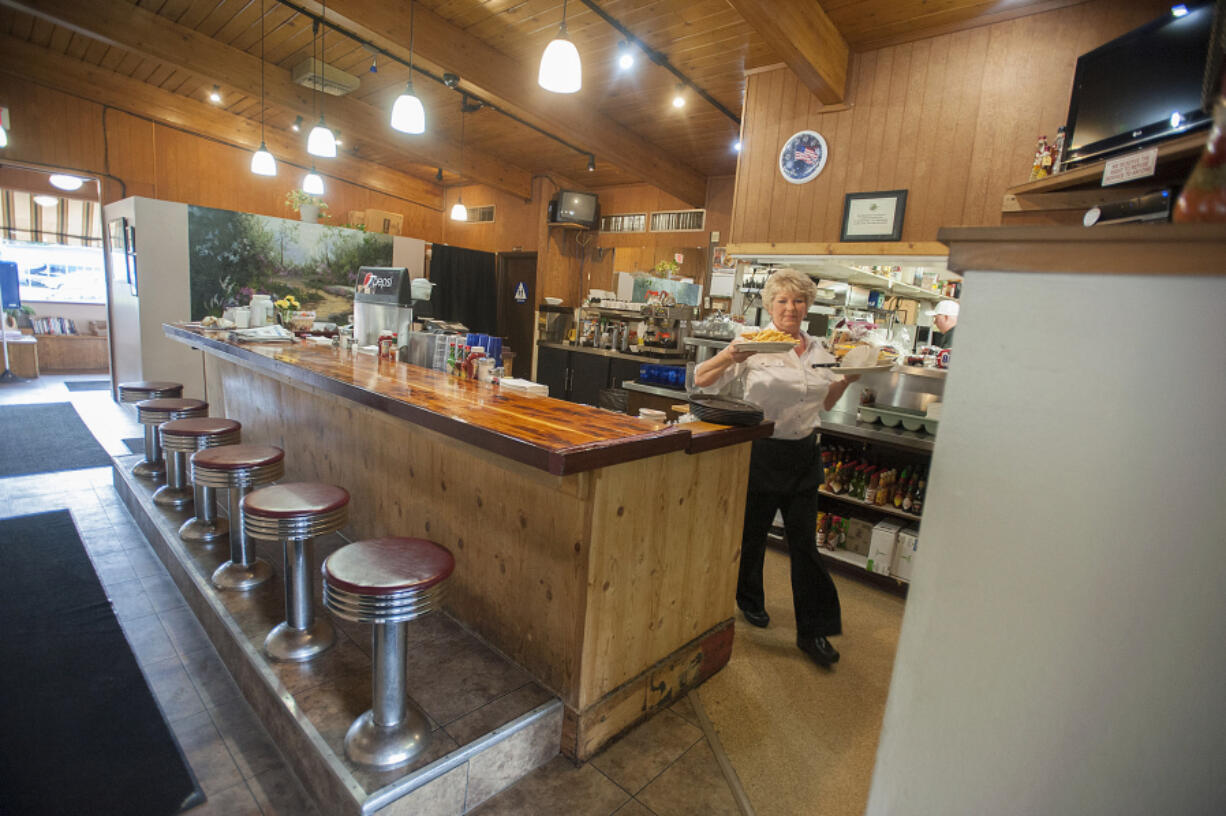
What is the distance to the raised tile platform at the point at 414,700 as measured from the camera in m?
1.66

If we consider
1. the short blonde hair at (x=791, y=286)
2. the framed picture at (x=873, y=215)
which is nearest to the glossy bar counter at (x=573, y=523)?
the short blonde hair at (x=791, y=286)

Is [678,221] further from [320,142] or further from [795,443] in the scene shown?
[795,443]

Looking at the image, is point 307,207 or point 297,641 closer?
point 297,641

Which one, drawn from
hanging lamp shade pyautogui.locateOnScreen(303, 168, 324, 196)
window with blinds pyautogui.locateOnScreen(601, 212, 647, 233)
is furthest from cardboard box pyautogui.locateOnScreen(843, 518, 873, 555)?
hanging lamp shade pyautogui.locateOnScreen(303, 168, 324, 196)

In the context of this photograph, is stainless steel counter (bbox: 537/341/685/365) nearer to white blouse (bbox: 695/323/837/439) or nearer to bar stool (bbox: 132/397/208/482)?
white blouse (bbox: 695/323/837/439)

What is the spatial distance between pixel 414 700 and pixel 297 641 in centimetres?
59

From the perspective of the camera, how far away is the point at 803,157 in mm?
4227

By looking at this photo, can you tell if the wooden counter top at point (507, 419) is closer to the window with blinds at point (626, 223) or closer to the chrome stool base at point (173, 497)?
the chrome stool base at point (173, 497)

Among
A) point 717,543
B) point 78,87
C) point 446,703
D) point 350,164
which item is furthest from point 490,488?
point 350,164

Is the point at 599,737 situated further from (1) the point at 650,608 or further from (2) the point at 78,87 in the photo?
(2) the point at 78,87

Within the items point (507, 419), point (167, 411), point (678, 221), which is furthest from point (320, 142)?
point (678, 221)

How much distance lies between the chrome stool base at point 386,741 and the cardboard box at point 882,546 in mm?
2779

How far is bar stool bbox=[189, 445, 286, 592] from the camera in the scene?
2562 millimetres

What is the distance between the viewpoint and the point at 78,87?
24.8ft
